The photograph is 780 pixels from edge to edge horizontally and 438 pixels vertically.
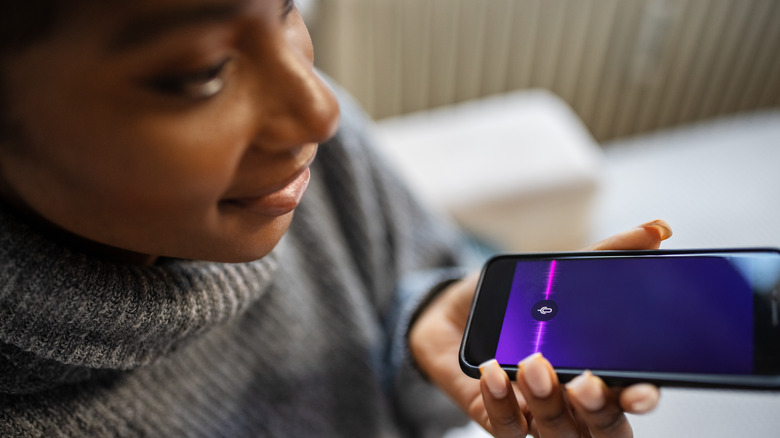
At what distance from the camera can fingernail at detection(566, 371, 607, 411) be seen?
29 centimetres

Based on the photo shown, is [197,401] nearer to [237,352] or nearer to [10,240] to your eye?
[237,352]

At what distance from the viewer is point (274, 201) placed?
32cm

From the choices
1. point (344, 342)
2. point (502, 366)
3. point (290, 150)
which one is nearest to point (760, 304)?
point (502, 366)

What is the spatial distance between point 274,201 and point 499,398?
0.15m

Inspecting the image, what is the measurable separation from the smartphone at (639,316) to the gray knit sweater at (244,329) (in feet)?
0.58

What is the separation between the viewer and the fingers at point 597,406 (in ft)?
0.96

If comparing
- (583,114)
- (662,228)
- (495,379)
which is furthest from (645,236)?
(583,114)

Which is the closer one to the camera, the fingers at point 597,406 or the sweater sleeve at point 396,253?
the fingers at point 597,406

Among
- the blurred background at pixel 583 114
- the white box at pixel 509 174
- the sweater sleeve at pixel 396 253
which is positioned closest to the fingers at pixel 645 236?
the sweater sleeve at pixel 396 253

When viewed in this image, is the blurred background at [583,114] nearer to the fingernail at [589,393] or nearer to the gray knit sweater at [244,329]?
the gray knit sweater at [244,329]

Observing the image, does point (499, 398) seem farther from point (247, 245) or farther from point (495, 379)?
point (247, 245)

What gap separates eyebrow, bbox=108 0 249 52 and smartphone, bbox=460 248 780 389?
221 mm

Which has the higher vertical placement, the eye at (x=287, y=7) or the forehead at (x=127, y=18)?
the forehead at (x=127, y=18)

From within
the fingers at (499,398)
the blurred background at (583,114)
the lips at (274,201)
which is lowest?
the blurred background at (583,114)
